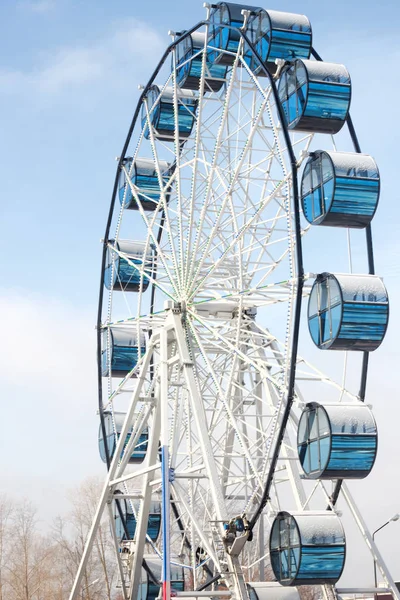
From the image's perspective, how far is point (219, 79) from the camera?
23000 millimetres

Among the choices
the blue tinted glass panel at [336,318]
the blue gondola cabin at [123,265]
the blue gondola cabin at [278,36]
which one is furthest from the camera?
the blue gondola cabin at [123,265]

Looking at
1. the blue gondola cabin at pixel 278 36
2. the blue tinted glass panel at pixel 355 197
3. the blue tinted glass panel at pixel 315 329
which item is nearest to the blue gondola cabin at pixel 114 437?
the blue tinted glass panel at pixel 315 329

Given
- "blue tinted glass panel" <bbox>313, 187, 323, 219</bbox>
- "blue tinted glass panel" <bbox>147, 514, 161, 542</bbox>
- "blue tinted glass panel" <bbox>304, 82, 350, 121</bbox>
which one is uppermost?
"blue tinted glass panel" <bbox>304, 82, 350, 121</bbox>

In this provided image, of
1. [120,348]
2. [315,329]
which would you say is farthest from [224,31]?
[120,348]

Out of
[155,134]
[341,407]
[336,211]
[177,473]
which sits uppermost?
[155,134]

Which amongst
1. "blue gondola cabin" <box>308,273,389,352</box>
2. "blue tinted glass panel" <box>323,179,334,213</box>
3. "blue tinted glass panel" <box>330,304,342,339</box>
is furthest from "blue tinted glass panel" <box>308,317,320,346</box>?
"blue tinted glass panel" <box>323,179,334,213</box>

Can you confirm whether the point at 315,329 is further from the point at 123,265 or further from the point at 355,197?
the point at 123,265

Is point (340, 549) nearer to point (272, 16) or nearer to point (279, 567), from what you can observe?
point (279, 567)

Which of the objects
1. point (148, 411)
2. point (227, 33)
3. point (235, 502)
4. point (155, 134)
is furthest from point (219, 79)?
point (235, 502)

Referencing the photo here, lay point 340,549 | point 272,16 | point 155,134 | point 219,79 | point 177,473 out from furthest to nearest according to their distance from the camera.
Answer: point 155,134
point 219,79
point 272,16
point 177,473
point 340,549

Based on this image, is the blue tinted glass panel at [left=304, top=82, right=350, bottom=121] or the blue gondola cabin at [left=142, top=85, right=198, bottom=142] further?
the blue gondola cabin at [left=142, top=85, right=198, bottom=142]

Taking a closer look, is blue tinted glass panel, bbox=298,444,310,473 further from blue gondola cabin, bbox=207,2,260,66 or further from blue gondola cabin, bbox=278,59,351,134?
blue gondola cabin, bbox=207,2,260,66

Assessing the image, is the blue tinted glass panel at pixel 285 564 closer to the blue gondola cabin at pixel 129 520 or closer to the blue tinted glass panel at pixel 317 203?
the blue tinted glass panel at pixel 317 203

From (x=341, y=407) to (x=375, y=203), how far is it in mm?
4066
